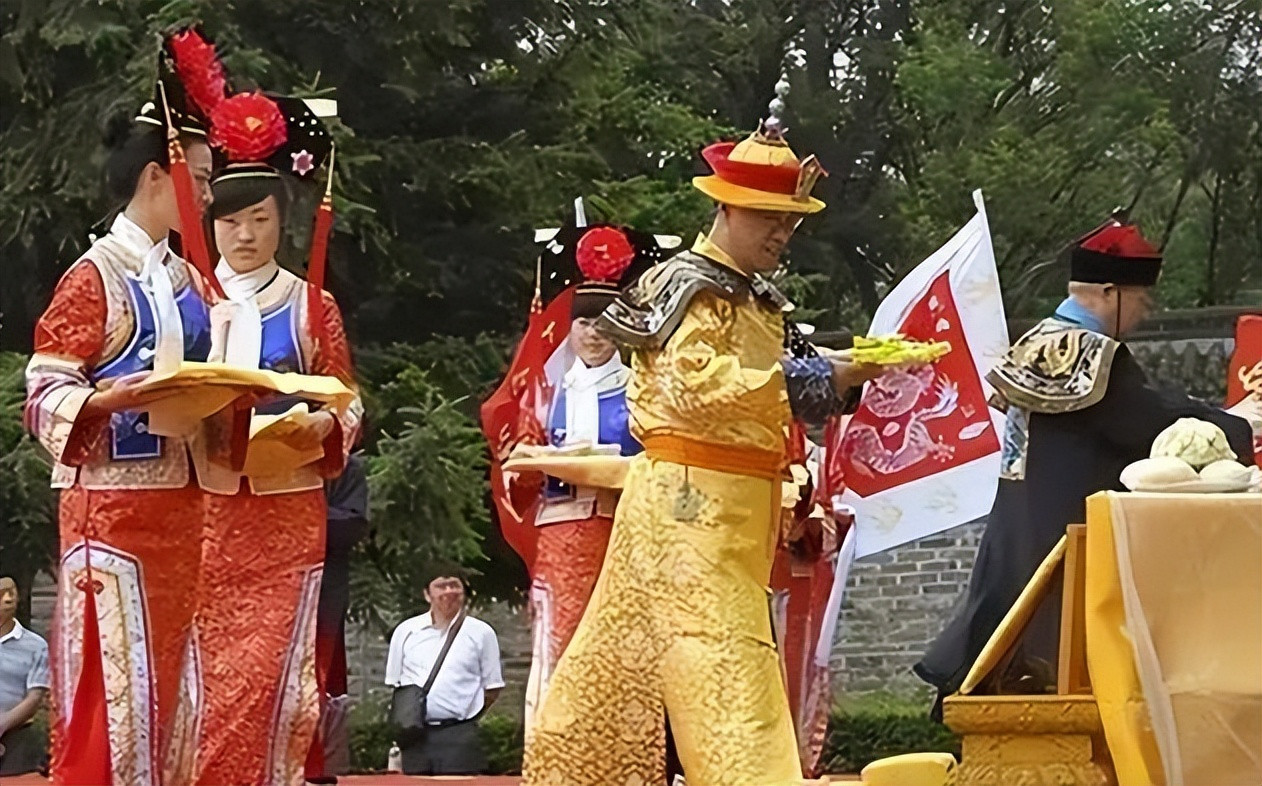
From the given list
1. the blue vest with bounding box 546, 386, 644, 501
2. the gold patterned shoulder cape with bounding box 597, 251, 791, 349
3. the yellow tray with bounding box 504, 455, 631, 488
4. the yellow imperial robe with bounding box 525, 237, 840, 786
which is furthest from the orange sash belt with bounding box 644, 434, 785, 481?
the blue vest with bounding box 546, 386, 644, 501

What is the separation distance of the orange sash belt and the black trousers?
16.1 feet

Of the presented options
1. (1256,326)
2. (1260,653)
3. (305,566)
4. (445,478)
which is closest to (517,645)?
(445,478)

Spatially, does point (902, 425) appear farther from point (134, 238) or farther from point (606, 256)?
point (134, 238)

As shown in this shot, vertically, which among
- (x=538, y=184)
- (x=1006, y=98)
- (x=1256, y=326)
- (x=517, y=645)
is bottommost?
(x=517, y=645)

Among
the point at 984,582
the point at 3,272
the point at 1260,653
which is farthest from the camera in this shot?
the point at 3,272

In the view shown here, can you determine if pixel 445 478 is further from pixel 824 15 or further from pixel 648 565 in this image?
pixel 824 15

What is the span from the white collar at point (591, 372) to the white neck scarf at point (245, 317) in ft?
6.00

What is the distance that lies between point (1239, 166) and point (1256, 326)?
14372 millimetres

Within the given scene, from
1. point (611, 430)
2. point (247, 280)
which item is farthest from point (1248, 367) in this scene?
point (247, 280)

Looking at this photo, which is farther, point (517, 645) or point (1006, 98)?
point (1006, 98)

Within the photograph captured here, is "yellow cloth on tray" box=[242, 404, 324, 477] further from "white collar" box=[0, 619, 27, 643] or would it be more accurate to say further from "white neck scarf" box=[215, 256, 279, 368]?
"white collar" box=[0, 619, 27, 643]

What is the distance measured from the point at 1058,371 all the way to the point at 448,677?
3.97 metres

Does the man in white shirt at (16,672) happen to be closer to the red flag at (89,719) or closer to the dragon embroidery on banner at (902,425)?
the dragon embroidery on banner at (902,425)

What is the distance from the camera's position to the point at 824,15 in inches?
904
